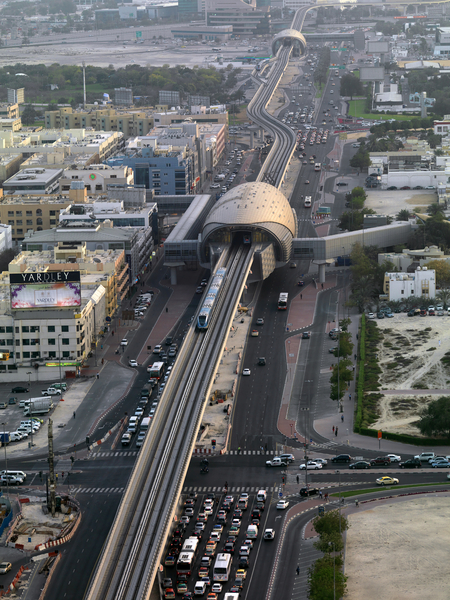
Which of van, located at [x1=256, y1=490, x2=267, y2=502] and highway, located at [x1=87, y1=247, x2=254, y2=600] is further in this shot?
van, located at [x1=256, y1=490, x2=267, y2=502]

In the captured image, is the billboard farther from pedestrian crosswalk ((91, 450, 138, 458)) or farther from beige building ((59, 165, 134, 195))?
beige building ((59, 165, 134, 195))

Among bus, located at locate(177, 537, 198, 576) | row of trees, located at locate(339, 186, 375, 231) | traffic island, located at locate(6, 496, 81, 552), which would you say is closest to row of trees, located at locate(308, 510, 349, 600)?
bus, located at locate(177, 537, 198, 576)

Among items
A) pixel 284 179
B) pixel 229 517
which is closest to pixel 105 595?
pixel 229 517

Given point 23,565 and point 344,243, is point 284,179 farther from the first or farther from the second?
point 23,565

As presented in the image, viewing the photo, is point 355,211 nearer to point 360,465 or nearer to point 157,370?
point 157,370

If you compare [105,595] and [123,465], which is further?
[123,465]

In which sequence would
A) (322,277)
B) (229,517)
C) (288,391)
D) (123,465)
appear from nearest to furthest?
(229,517)
(123,465)
(288,391)
(322,277)

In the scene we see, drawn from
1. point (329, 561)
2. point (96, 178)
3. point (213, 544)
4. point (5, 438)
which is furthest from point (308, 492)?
point (96, 178)

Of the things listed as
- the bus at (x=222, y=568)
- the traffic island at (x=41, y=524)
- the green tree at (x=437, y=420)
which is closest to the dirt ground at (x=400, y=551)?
the bus at (x=222, y=568)

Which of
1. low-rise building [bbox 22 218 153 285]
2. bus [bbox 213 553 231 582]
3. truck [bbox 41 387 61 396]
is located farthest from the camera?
low-rise building [bbox 22 218 153 285]
